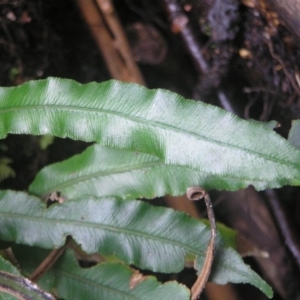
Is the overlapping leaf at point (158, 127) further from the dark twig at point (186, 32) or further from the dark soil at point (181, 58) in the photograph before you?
the dark twig at point (186, 32)

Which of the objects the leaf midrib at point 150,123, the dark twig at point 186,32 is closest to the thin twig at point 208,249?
the leaf midrib at point 150,123

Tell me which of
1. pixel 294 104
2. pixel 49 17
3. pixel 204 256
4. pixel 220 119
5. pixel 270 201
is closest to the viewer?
pixel 220 119

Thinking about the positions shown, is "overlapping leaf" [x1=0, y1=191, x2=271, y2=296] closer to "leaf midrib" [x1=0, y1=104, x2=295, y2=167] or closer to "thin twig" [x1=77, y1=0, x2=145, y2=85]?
"leaf midrib" [x1=0, y1=104, x2=295, y2=167]

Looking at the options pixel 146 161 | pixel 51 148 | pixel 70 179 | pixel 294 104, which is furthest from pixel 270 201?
pixel 51 148

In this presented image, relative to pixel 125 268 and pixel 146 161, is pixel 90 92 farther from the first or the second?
pixel 125 268

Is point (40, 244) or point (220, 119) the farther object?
point (40, 244)

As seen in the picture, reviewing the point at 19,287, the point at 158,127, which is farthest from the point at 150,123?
the point at 19,287

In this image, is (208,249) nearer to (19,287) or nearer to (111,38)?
(19,287)
